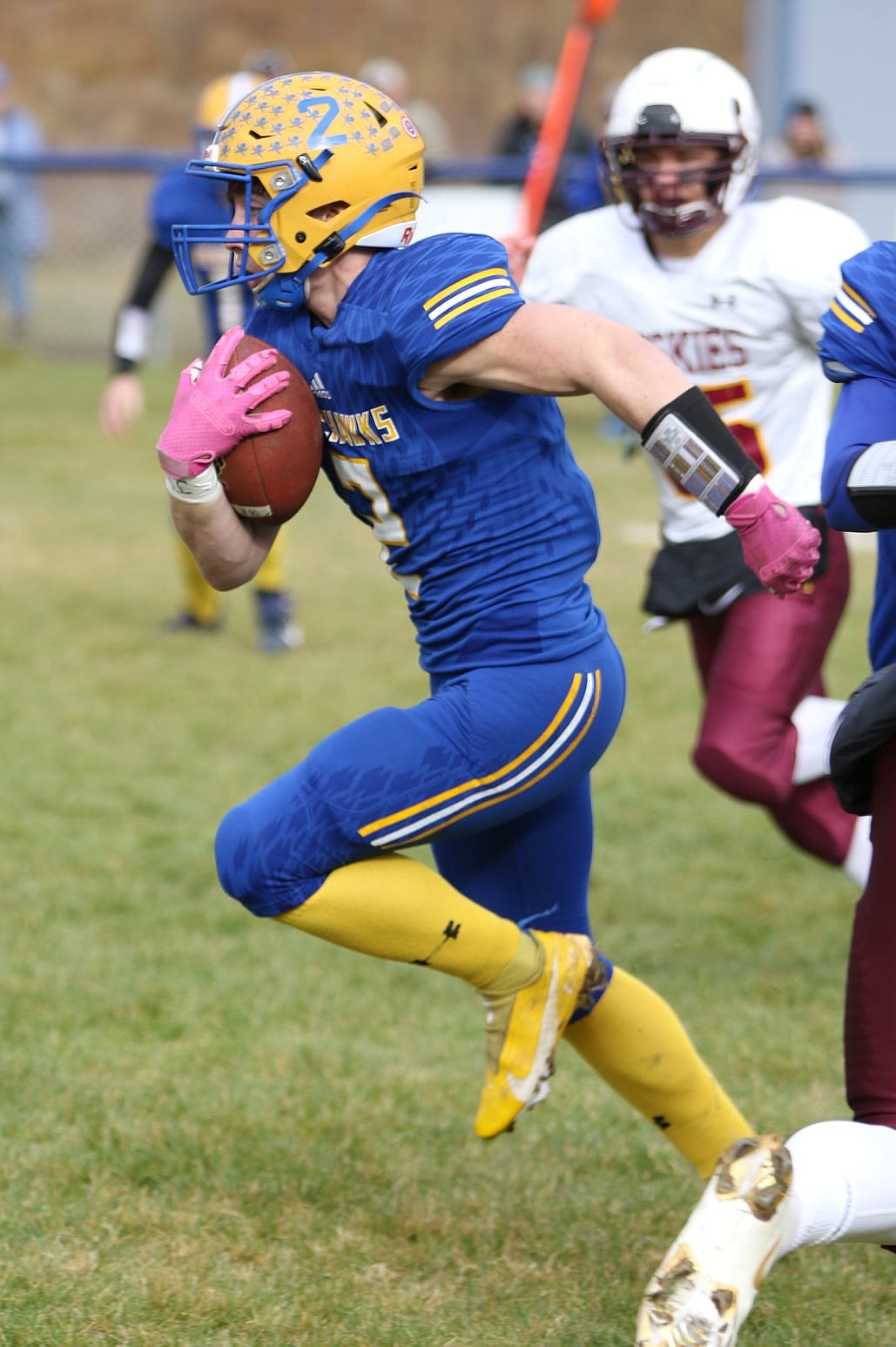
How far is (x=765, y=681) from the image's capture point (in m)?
4.00

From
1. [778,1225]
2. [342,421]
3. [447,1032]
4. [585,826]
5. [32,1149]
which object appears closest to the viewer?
[778,1225]

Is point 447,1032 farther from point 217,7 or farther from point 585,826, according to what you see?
point 217,7

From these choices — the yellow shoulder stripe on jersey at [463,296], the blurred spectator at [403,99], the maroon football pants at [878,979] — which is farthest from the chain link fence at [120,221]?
the maroon football pants at [878,979]

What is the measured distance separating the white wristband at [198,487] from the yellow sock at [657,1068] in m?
1.08

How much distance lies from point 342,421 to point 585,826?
806 mm

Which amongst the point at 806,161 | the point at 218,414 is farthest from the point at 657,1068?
the point at 806,161

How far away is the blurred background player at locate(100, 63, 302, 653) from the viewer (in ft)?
21.8

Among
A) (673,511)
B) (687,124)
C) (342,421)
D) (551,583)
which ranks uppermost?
(687,124)

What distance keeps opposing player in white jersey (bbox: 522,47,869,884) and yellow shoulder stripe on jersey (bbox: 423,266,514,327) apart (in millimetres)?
1393

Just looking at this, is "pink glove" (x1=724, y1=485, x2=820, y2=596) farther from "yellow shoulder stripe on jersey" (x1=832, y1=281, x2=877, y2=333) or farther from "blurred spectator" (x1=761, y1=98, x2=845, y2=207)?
"blurred spectator" (x1=761, y1=98, x2=845, y2=207)

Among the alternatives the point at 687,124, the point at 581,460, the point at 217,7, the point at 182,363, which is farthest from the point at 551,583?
the point at 217,7

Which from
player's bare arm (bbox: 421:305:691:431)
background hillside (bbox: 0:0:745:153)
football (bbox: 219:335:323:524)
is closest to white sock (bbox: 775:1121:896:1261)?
player's bare arm (bbox: 421:305:691:431)

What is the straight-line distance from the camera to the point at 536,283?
13.6 ft

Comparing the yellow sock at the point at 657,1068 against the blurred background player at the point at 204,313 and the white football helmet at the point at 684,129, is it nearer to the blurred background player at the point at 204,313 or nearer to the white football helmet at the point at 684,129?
the white football helmet at the point at 684,129
